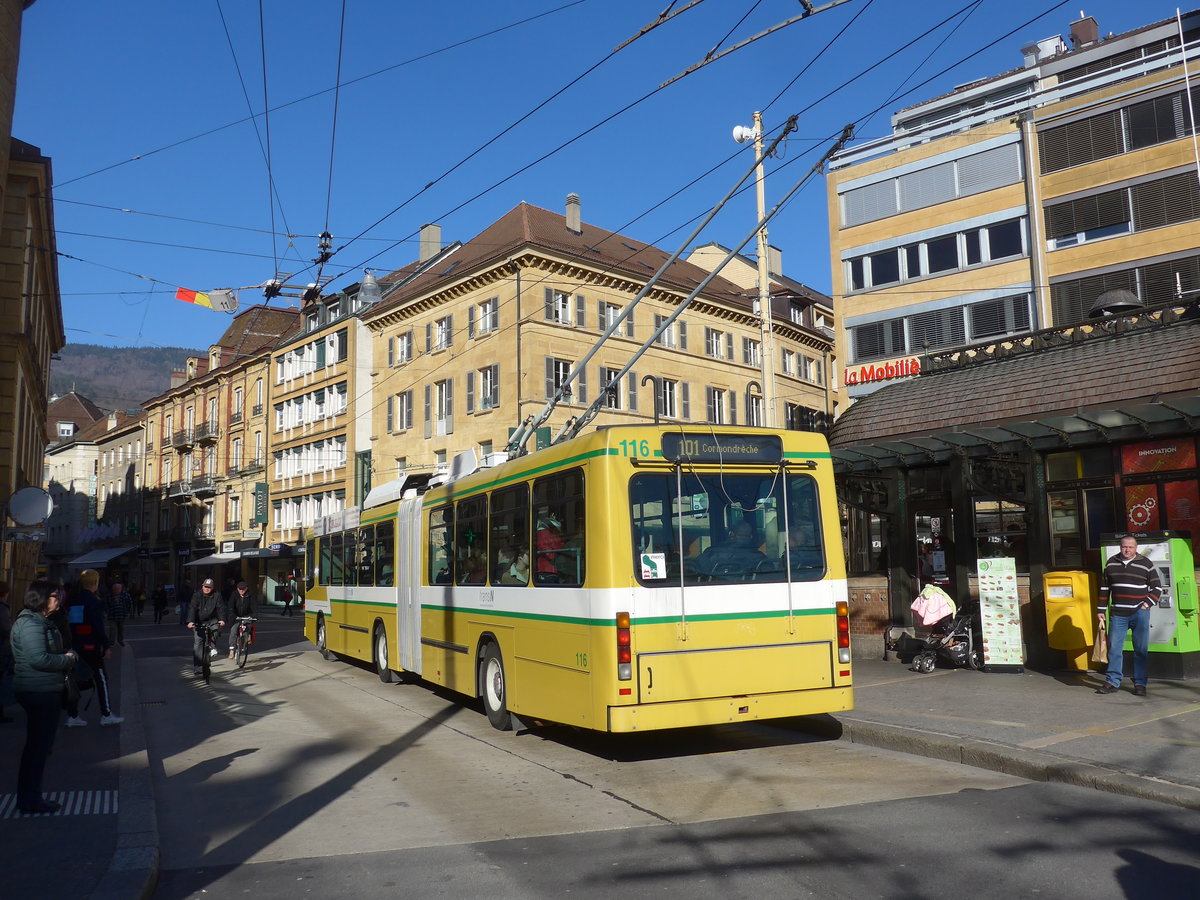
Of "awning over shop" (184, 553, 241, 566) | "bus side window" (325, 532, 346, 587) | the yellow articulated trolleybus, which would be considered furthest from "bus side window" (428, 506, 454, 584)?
"awning over shop" (184, 553, 241, 566)

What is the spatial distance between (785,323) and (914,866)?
4965 centimetres

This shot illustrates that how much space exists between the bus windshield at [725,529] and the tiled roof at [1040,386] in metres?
6.64

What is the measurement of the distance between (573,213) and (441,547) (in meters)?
37.5

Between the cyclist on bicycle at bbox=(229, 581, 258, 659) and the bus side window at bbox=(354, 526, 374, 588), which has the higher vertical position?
the bus side window at bbox=(354, 526, 374, 588)

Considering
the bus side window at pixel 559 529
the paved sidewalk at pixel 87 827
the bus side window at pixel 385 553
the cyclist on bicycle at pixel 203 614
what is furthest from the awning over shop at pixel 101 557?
the bus side window at pixel 559 529

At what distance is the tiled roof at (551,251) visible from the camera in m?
44.6

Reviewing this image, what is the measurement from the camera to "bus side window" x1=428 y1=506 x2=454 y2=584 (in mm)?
13773

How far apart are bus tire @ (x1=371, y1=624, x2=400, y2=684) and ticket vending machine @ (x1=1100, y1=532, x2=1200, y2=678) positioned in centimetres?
1084

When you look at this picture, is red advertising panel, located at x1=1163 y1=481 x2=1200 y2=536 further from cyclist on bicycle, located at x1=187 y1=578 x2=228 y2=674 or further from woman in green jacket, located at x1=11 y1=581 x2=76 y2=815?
cyclist on bicycle, located at x1=187 y1=578 x2=228 y2=674

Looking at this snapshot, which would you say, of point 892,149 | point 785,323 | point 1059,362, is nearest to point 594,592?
point 1059,362

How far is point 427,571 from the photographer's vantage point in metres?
14.8

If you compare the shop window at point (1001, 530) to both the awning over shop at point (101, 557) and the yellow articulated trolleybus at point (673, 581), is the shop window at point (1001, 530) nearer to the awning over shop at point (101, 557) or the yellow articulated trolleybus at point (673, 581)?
the yellow articulated trolleybus at point (673, 581)

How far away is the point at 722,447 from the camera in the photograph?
32.7ft

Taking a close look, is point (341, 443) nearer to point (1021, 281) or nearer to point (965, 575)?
point (1021, 281)
